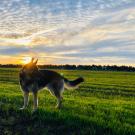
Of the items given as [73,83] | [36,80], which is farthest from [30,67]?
[73,83]

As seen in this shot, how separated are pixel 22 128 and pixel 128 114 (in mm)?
4861

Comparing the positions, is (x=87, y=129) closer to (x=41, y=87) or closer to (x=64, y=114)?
(x=64, y=114)

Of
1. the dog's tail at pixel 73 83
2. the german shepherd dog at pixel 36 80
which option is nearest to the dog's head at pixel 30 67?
the german shepherd dog at pixel 36 80

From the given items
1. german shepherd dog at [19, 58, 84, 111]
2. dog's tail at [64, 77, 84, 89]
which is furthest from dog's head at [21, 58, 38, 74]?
dog's tail at [64, 77, 84, 89]

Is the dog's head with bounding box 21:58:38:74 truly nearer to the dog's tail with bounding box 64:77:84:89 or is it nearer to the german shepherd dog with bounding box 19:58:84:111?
the german shepherd dog with bounding box 19:58:84:111

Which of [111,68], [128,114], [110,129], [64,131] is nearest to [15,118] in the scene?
[64,131]

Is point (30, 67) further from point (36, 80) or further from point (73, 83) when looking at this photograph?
point (73, 83)

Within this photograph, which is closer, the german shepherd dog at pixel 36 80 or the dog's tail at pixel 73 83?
the german shepherd dog at pixel 36 80

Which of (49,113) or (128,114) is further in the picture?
(128,114)

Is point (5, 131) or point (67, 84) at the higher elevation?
point (67, 84)

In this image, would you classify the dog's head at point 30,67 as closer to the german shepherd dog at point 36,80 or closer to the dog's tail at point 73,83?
the german shepherd dog at point 36,80

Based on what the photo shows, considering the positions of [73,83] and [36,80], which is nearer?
[36,80]

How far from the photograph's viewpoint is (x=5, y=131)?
450 inches

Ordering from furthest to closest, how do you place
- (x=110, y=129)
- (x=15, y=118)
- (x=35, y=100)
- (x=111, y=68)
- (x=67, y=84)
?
(x=111, y=68) → (x=67, y=84) → (x=35, y=100) → (x=15, y=118) → (x=110, y=129)
